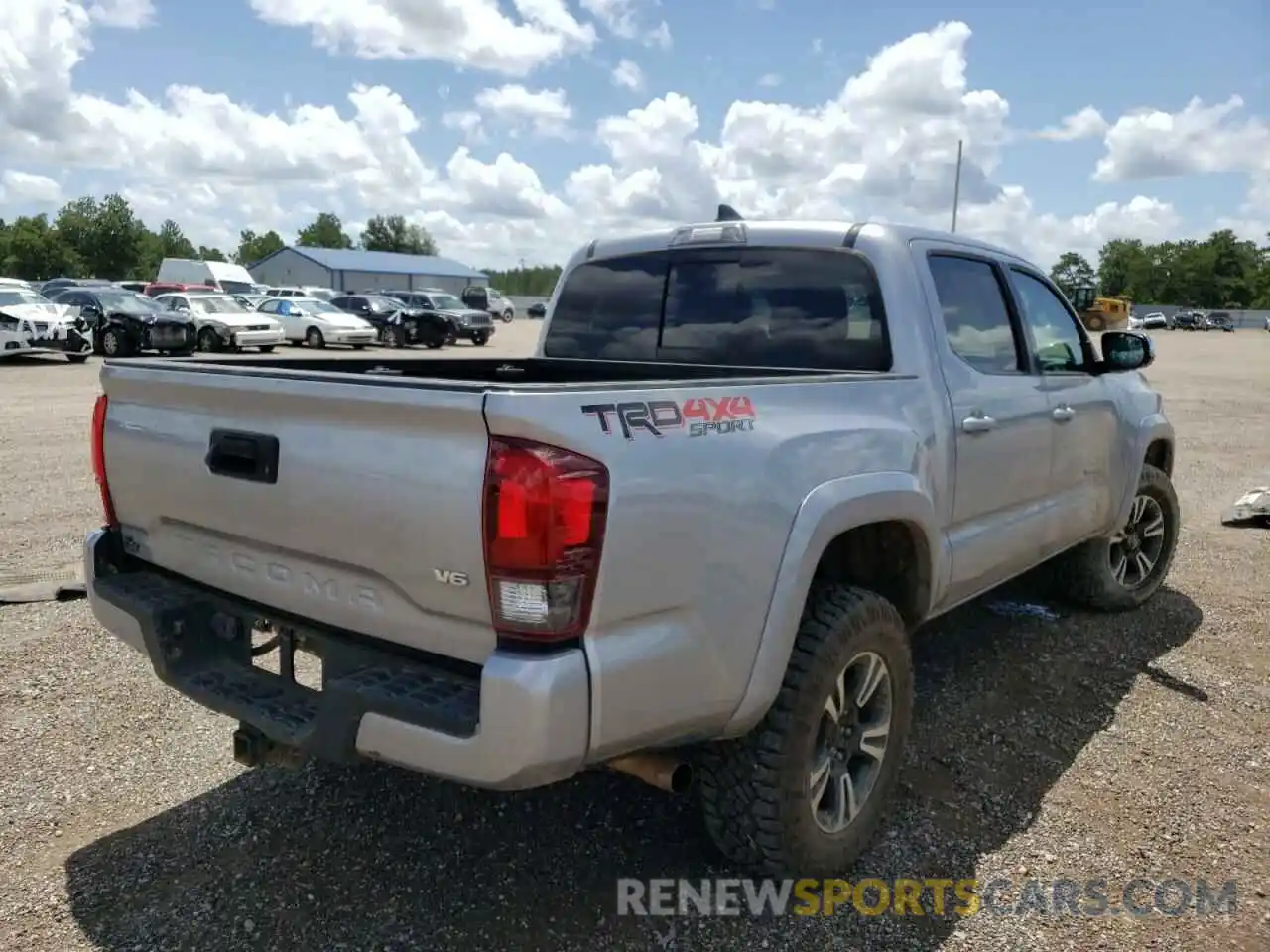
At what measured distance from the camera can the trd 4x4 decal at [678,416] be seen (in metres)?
2.25

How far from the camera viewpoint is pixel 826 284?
3.64 meters

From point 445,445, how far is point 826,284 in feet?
6.27

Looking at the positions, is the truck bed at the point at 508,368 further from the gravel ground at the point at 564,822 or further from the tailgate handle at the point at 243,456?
the gravel ground at the point at 564,822

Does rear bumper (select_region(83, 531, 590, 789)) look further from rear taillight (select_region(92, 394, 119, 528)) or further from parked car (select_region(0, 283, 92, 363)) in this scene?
parked car (select_region(0, 283, 92, 363))

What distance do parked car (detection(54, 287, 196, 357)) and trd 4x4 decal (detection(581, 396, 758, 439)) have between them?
22.5 metres

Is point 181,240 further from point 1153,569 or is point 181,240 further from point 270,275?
point 1153,569

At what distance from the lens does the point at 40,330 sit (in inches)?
801

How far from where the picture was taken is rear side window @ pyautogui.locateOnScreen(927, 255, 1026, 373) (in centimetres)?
378

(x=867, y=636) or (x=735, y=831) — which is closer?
(x=735, y=831)

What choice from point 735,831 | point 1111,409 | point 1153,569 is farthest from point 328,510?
point 1153,569

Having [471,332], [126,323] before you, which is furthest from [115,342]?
[471,332]

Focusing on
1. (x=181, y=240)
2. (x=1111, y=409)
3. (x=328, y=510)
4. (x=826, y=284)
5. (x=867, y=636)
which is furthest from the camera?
(x=181, y=240)

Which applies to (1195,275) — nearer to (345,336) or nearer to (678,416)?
(345,336)

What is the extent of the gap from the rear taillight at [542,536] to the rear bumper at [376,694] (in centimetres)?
9
